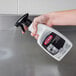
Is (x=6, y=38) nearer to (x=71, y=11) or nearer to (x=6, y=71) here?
(x=6, y=71)

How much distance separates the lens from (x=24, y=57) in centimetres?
110

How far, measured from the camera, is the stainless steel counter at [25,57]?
3.53 ft

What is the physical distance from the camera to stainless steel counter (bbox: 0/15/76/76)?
42.4 inches

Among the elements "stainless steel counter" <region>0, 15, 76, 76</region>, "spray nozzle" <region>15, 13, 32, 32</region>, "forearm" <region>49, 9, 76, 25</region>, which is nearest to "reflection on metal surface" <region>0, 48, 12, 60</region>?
"stainless steel counter" <region>0, 15, 76, 76</region>

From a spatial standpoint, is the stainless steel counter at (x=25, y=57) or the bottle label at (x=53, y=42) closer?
the bottle label at (x=53, y=42)

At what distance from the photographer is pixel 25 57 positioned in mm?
1101

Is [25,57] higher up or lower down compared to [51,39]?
lower down

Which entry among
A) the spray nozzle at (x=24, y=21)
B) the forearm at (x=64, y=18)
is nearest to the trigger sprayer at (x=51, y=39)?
the spray nozzle at (x=24, y=21)

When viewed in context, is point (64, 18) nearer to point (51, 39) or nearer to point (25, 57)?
point (51, 39)

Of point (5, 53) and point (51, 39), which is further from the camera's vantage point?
point (5, 53)

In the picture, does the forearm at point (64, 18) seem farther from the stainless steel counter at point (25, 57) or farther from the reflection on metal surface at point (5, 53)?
the reflection on metal surface at point (5, 53)

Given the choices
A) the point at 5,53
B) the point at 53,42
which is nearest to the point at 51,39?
the point at 53,42

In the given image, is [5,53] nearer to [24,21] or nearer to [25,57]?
[25,57]

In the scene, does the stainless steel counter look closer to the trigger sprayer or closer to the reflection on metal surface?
the reflection on metal surface
